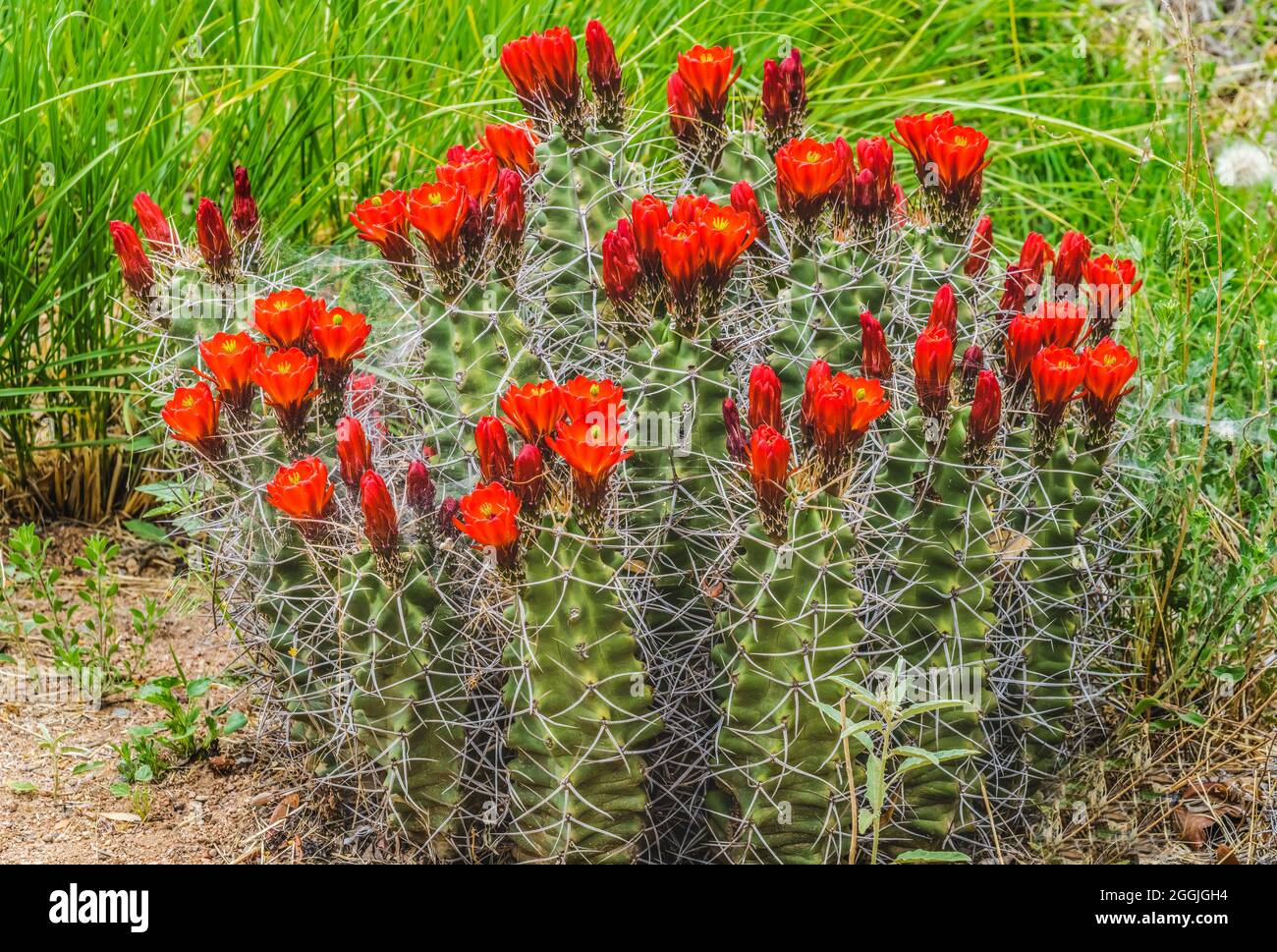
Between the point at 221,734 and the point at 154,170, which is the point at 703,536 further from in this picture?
the point at 154,170

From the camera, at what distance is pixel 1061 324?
8.06 feet

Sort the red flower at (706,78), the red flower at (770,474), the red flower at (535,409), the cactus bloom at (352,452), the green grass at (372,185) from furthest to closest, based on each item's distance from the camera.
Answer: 1. the green grass at (372,185)
2. the red flower at (706,78)
3. the cactus bloom at (352,452)
4. the red flower at (535,409)
5. the red flower at (770,474)

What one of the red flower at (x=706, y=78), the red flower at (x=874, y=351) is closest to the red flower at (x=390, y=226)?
the red flower at (x=706, y=78)

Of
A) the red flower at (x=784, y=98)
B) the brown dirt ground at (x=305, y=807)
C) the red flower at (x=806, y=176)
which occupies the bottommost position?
the brown dirt ground at (x=305, y=807)

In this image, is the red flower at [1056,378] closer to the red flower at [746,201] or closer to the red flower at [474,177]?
the red flower at [746,201]

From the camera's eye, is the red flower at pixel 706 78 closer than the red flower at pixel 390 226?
No

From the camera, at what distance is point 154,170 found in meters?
3.42

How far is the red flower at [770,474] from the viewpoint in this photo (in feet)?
6.75

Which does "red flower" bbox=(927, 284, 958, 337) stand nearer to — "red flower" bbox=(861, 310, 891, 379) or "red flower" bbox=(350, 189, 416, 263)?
"red flower" bbox=(861, 310, 891, 379)

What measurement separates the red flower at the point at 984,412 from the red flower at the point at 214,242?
1509 mm

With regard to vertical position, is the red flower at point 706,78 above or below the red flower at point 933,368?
above

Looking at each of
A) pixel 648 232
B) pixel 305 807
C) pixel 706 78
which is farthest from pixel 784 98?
pixel 305 807

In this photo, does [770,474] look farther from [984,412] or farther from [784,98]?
[784,98]

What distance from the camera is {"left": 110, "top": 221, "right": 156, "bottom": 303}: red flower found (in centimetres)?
269
